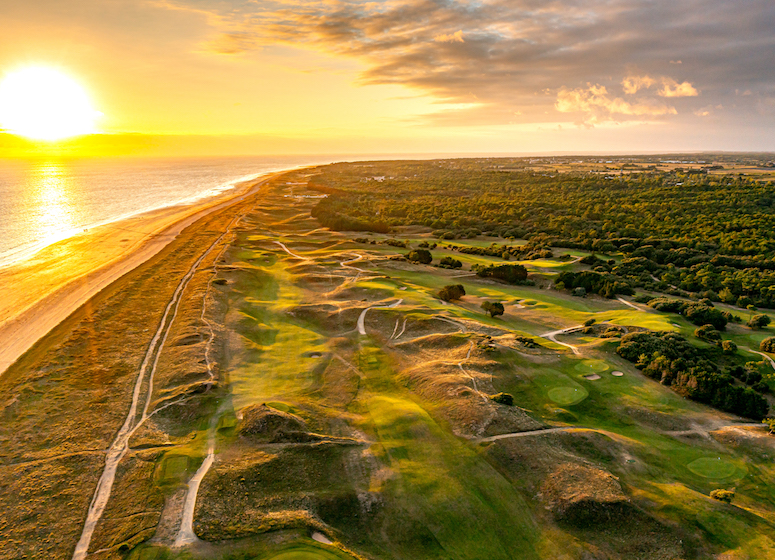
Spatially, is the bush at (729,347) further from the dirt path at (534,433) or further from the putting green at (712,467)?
the dirt path at (534,433)

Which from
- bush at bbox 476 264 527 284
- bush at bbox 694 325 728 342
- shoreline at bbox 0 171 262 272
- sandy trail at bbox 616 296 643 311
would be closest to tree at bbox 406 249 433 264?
bush at bbox 476 264 527 284

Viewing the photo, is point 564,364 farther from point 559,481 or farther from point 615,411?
point 559,481

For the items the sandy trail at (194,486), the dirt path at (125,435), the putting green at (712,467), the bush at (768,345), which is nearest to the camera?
the sandy trail at (194,486)

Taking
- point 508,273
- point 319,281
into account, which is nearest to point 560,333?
point 508,273

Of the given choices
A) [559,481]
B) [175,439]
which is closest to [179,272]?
[175,439]

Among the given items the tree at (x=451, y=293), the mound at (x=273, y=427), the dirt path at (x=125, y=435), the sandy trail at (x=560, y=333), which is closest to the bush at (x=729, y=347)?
the sandy trail at (x=560, y=333)

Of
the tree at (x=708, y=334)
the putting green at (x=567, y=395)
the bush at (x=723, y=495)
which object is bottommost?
the bush at (x=723, y=495)

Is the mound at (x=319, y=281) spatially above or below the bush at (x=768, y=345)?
above
